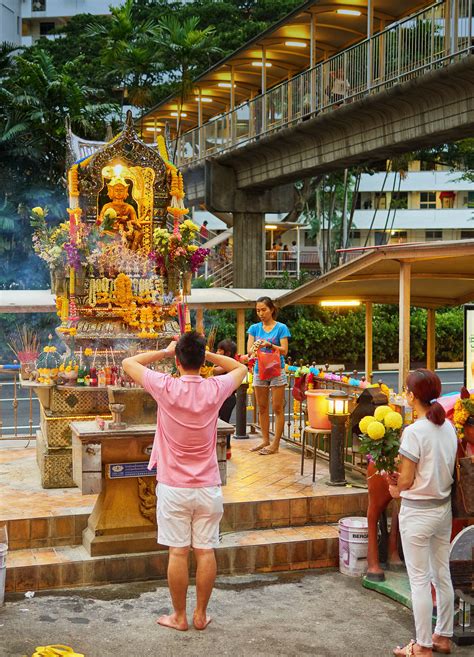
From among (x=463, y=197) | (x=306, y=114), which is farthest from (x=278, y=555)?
(x=463, y=197)

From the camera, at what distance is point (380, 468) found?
6777mm

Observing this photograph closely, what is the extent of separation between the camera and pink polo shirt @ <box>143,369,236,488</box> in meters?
6.15

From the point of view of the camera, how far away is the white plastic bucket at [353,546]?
7980 millimetres

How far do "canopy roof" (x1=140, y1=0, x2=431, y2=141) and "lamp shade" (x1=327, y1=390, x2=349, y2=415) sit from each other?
14.9m

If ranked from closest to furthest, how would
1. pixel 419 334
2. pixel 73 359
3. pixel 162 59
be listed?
pixel 73 359 → pixel 419 334 → pixel 162 59

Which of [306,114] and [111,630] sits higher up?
[306,114]

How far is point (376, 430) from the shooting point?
672cm

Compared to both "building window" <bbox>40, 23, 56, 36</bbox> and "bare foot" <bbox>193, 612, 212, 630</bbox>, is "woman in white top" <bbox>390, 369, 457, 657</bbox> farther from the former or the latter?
"building window" <bbox>40, 23, 56, 36</bbox>

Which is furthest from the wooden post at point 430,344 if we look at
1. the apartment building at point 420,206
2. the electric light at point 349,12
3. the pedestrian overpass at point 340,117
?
the apartment building at point 420,206

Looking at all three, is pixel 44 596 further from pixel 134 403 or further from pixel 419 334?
pixel 419 334

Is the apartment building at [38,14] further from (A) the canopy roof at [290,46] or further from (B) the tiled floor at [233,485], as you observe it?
(B) the tiled floor at [233,485]

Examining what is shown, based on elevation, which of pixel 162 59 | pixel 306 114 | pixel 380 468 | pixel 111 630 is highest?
pixel 162 59

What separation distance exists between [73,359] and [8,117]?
21.7 meters

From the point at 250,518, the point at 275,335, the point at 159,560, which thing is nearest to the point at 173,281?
the point at 275,335
